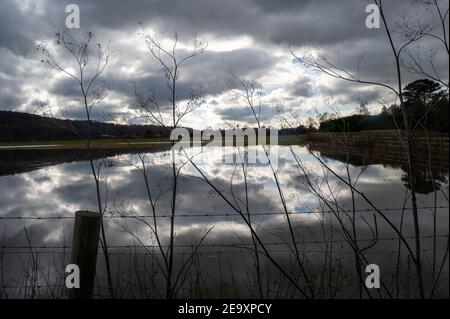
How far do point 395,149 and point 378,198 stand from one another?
17897 millimetres

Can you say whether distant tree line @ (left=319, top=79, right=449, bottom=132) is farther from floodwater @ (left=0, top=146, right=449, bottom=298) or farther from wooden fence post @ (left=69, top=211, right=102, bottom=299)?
wooden fence post @ (left=69, top=211, right=102, bottom=299)

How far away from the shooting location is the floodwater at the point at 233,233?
4.20m

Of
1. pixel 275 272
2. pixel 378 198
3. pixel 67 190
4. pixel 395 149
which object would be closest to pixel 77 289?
pixel 275 272

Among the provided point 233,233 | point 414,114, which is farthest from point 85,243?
point 233,233

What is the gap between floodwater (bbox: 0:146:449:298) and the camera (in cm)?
420

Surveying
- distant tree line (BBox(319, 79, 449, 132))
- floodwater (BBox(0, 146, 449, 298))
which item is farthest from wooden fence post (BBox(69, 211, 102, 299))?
distant tree line (BBox(319, 79, 449, 132))

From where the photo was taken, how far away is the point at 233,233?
7773 mm

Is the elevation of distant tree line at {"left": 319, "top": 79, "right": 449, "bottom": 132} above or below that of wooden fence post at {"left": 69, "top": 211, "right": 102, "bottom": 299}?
above

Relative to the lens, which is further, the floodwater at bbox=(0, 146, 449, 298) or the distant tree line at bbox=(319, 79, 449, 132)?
the floodwater at bbox=(0, 146, 449, 298)

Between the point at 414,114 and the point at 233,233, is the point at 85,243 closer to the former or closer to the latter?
the point at 414,114

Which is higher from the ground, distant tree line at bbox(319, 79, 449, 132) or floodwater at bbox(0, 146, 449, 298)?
distant tree line at bbox(319, 79, 449, 132)

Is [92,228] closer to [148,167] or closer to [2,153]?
[148,167]

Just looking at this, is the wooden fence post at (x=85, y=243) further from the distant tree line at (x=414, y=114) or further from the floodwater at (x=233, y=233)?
the distant tree line at (x=414, y=114)
